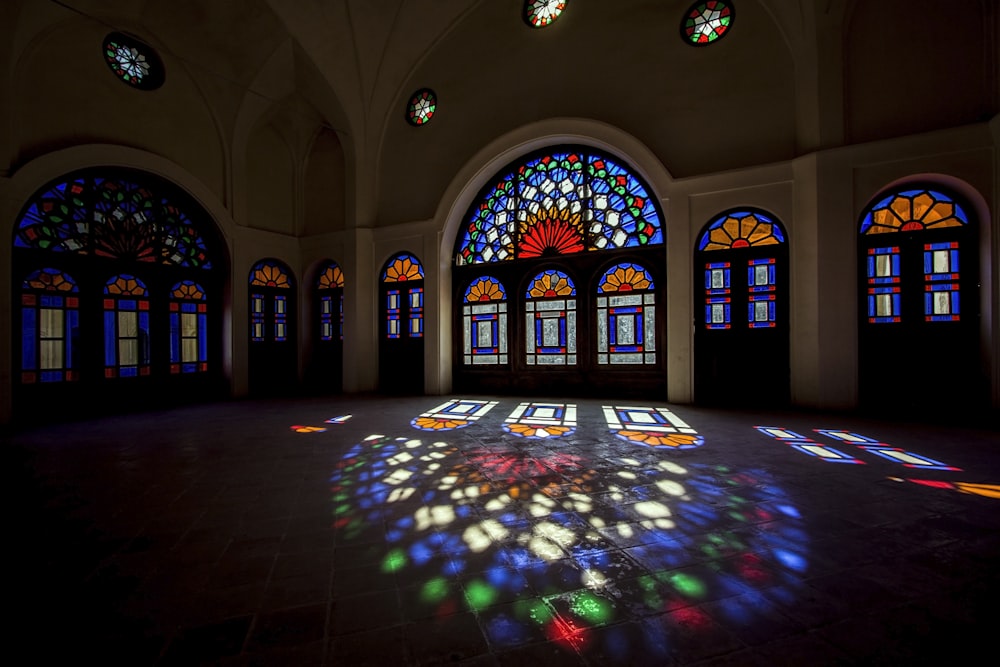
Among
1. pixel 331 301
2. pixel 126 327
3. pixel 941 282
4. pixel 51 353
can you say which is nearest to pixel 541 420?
pixel 941 282

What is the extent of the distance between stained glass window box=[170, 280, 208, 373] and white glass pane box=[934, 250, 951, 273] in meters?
12.3

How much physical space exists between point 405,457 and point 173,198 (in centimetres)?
778

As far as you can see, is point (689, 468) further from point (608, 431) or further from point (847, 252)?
point (847, 252)

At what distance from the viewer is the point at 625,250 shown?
8.10 m

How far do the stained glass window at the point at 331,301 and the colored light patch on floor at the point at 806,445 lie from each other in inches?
336

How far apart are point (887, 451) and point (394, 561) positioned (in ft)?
15.6

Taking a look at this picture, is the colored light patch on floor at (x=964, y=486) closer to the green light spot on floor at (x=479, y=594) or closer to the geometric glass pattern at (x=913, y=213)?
the green light spot on floor at (x=479, y=594)

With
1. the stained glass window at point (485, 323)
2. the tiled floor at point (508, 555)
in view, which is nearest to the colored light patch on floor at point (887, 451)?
the tiled floor at point (508, 555)

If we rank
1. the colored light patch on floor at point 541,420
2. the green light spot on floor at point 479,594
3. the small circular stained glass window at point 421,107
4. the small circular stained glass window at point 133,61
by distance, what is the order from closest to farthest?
the green light spot on floor at point 479,594, the colored light patch on floor at point 541,420, the small circular stained glass window at point 133,61, the small circular stained glass window at point 421,107

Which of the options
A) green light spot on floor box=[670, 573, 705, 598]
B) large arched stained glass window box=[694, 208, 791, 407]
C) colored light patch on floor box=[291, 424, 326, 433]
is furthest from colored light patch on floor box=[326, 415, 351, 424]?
large arched stained glass window box=[694, 208, 791, 407]

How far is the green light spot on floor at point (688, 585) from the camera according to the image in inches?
77.1

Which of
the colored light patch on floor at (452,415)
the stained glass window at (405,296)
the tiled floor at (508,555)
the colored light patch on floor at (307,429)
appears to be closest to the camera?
the tiled floor at (508,555)

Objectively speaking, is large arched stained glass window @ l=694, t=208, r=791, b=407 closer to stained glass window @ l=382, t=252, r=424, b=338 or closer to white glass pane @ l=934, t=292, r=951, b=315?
white glass pane @ l=934, t=292, r=951, b=315

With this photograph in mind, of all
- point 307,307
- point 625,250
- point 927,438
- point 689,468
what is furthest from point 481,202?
point 927,438
